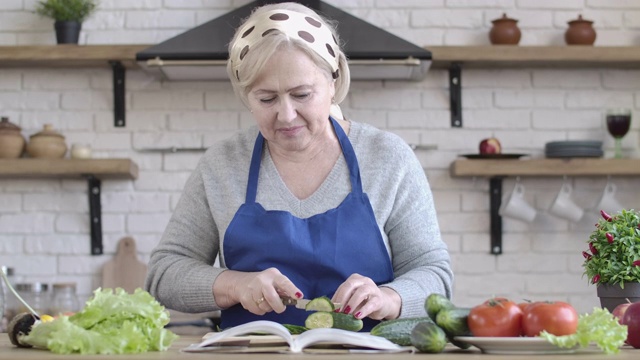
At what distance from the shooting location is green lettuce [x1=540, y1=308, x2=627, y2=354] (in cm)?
150

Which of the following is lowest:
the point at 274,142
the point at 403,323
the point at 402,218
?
the point at 403,323

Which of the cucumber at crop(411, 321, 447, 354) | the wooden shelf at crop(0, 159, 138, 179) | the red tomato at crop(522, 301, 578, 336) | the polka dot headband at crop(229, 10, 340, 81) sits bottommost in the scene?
the cucumber at crop(411, 321, 447, 354)

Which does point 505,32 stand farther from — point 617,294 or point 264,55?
point 617,294

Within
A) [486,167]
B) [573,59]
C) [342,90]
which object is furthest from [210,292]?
[573,59]

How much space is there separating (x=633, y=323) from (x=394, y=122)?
2.75m

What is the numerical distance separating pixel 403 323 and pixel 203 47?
2436 mm

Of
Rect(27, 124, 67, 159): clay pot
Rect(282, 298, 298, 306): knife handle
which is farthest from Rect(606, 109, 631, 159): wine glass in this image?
Rect(282, 298, 298, 306): knife handle

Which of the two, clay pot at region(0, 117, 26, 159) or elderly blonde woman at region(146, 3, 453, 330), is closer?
elderly blonde woman at region(146, 3, 453, 330)

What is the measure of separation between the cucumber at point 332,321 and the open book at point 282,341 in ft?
0.83

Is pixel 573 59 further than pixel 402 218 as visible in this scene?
Yes

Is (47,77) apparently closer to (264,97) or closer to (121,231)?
(121,231)

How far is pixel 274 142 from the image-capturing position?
97.3 inches

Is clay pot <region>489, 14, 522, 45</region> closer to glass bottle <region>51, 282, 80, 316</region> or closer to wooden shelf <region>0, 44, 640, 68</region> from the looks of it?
wooden shelf <region>0, 44, 640, 68</region>

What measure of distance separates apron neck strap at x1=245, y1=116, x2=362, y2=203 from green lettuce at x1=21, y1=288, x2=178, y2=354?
2.63ft
